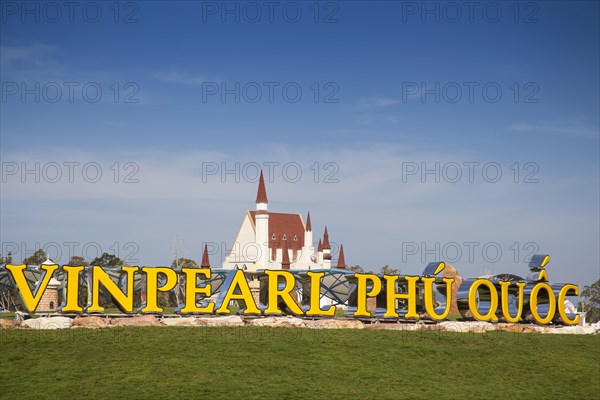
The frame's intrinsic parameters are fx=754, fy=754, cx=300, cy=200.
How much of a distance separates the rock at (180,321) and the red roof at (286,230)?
70.8m

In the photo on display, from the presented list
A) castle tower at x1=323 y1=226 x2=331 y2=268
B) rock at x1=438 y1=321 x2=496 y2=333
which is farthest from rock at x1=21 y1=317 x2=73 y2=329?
castle tower at x1=323 y1=226 x2=331 y2=268

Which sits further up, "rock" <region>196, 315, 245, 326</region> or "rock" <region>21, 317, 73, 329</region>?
"rock" <region>21, 317, 73, 329</region>

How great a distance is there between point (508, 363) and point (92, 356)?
15384 millimetres

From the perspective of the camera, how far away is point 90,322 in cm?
3016

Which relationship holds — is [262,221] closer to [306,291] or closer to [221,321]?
[306,291]

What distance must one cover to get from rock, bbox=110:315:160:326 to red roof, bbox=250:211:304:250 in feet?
233

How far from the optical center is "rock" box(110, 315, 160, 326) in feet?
100

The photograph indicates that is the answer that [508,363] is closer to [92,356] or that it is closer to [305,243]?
[92,356]

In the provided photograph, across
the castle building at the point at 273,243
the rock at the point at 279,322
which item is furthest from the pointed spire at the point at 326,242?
the rock at the point at 279,322

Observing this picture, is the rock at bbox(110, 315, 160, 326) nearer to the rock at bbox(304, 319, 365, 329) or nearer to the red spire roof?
the rock at bbox(304, 319, 365, 329)

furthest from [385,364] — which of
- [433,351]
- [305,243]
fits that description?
[305,243]

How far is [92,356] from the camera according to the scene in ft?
84.3

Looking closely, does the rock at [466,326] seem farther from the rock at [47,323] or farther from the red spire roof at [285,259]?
the red spire roof at [285,259]

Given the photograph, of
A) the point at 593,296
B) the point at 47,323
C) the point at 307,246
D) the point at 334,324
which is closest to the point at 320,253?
the point at 307,246
